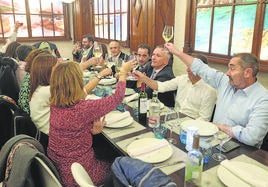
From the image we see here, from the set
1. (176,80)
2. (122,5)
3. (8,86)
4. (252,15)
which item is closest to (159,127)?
(176,80)

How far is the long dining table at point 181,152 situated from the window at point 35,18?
500 centimetres

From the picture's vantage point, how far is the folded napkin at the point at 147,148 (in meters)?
1.33

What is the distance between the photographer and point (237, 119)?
5.83ft

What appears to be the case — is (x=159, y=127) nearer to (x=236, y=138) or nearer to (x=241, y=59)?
(x=236, y=138)

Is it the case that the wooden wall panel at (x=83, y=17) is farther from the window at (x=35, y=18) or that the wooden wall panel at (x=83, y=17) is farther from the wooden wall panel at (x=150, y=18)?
the wooden wall panel at (x=150, y=18)

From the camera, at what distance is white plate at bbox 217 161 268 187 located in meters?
1.10

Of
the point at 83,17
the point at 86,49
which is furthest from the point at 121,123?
the point at 83,17

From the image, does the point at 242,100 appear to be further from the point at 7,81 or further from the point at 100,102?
the point at 7,81

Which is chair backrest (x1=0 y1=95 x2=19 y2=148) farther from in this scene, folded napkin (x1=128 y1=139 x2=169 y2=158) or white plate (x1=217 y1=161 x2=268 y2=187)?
white plate (x1=217 y1=161 x2=268 y2=187)

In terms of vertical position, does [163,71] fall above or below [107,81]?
above

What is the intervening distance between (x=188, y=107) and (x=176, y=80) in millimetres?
359

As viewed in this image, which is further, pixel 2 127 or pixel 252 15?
→ pixel 252 15

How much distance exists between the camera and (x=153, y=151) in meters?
1.35

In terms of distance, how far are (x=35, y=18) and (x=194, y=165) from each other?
585cm
